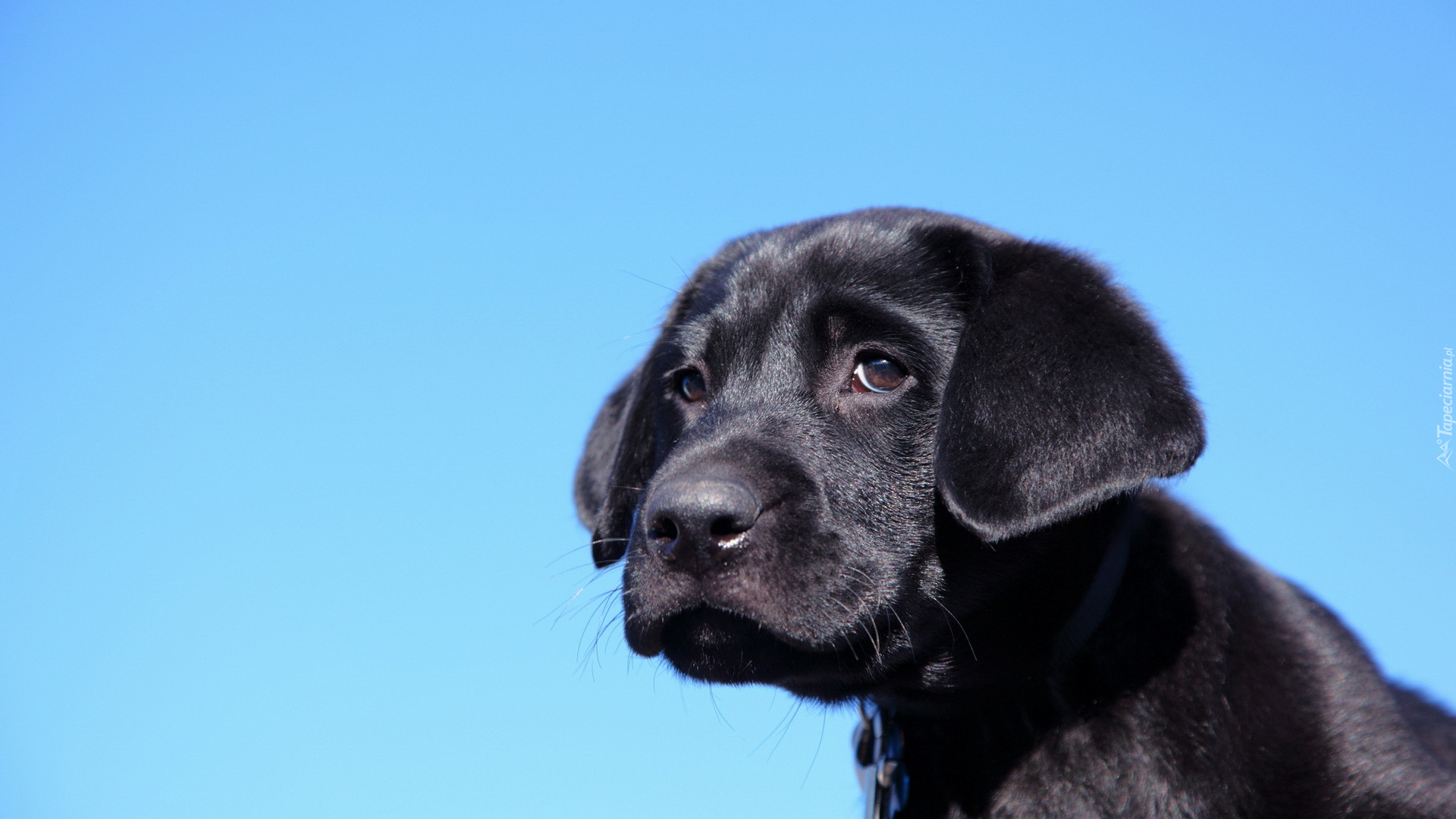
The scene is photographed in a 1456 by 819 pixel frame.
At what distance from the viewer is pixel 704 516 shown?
2.94 meters

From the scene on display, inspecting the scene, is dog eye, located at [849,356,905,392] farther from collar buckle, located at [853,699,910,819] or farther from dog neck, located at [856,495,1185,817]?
collar buckle, located at [853,699,910,819]

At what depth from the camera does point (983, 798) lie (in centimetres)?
332

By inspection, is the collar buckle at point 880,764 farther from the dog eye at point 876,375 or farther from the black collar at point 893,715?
the dog eye at point 876,375

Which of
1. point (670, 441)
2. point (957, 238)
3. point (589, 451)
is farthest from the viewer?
point (589, 451)

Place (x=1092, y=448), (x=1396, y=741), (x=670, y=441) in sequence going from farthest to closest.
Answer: (x=670, y=441) < (x=1396, y=741) < (x=1092, y=448)

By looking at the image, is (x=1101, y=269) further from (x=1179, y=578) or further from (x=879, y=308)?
(x=1179, y=578)

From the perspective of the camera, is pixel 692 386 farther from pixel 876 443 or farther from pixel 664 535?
pixel 664 535

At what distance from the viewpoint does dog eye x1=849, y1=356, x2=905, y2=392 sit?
11.5 ft

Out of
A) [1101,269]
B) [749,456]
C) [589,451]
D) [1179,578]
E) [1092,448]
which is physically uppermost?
[1101,269]

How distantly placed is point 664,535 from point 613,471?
138 centimetres

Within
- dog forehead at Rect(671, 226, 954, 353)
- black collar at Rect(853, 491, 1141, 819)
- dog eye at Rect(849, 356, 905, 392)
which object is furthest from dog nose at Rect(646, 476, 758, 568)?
black collar at Rect(853, 491, 1141, 819)

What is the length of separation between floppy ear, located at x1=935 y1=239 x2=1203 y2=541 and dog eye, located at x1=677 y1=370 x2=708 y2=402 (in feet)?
3.47

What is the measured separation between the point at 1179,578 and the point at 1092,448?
0.70 metres

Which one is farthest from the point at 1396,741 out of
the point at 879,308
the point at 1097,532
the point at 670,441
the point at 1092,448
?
the point at 670,441
